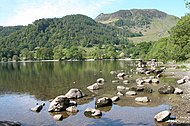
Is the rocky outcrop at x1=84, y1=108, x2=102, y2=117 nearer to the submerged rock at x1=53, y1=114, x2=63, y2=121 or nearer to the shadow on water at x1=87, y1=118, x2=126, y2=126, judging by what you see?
the shadow on water at x1=87, y1=118, x2=126, y2=126

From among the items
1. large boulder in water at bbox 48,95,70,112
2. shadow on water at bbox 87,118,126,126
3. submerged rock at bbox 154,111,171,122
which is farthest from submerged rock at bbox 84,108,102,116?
submerged rock at bbox 154,111,171,122

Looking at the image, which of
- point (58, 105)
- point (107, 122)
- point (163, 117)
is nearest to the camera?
point (163, 117)

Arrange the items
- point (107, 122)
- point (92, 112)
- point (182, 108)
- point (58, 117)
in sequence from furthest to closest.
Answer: point (92, 112), point (182, 108), point (58, 117), point (107, 122)

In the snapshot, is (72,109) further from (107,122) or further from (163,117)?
(163,117)

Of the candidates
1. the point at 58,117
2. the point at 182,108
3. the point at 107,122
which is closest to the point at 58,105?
the point at 58,117

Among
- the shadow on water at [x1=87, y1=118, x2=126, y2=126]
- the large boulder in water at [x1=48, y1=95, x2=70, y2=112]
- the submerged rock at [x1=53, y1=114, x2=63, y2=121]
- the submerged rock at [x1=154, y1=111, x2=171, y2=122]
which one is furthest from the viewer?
the large boulder in water at [x1=48, y1=95, x2=70, y2=112]

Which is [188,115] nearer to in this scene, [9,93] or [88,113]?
[88,113]

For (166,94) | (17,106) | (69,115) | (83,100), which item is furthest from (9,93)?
(166,94)

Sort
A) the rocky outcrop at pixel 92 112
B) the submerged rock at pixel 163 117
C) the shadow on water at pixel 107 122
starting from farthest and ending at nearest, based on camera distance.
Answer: the rocky outcrop at pixel 92 112
the shadow on water at pixel 107 122
the submerged rock at pixel 163 117

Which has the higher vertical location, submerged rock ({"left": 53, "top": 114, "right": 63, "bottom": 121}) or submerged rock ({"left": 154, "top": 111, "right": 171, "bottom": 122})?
submerged rock ({"left": 154, "top": 111, "right": 171, "bottom": 122})

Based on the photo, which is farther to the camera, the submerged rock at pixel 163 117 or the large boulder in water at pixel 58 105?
the large boulder in water at pixel 58 105

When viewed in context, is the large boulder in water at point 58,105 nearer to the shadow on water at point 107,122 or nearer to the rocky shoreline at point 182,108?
the shadow on water at point 107,122

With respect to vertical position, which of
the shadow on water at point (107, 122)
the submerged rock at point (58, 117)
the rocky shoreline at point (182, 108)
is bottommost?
the shadow on water at point (107, 122)

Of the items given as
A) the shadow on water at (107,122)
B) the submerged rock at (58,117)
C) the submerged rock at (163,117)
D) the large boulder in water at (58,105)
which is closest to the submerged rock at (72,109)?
the large boulder in water at (58,105)
